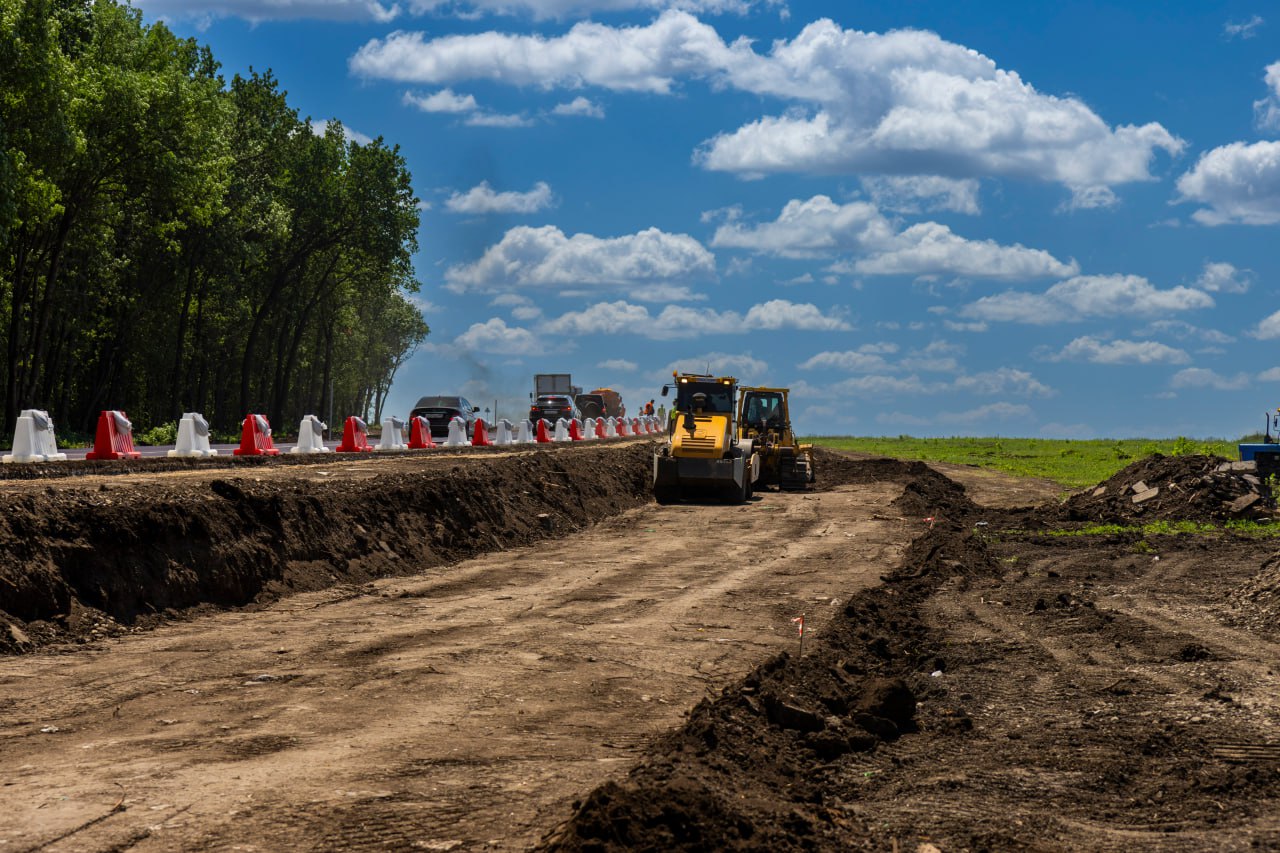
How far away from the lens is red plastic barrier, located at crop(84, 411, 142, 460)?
2467 centimetres

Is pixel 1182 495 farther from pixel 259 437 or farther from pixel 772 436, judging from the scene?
pixel 259 437

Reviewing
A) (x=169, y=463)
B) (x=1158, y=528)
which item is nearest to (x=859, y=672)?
(x=1158, y=528)

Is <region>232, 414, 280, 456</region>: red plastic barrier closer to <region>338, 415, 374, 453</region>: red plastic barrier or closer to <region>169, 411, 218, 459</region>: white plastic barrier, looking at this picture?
<region>169, 411, 218, 459</region>: white plastic barrier

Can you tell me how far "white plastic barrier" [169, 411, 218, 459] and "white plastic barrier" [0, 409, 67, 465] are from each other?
3295 millimetres

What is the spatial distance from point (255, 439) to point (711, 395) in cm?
1086

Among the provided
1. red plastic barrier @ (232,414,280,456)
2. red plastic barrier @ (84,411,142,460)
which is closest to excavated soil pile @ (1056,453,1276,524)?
red plastic barrier @ (232,414,280,456)

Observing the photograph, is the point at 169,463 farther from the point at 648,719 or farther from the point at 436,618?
the point at 648,719

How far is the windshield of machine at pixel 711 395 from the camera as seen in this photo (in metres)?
31.3

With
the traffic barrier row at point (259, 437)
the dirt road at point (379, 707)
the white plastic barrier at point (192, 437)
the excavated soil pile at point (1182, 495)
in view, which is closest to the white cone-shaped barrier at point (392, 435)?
the traffic barrier row at point (259, 437)

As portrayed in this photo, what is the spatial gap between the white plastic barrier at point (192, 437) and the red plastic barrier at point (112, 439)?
1.66 m

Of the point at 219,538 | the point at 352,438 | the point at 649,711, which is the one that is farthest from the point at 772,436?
the point at 649,711

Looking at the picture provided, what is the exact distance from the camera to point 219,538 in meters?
14.3

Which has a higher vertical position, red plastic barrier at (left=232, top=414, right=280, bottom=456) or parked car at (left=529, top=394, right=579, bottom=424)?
parked car at (left=529, top=394, right=579, bottom=424)

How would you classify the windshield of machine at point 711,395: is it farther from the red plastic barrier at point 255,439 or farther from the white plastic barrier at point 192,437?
the white plastic barrier at point 192,437
